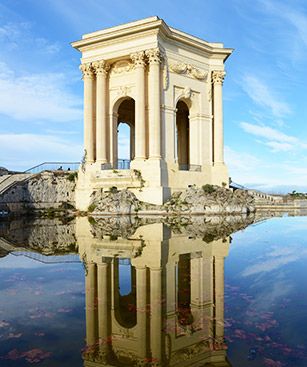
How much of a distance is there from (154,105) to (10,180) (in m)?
14.9

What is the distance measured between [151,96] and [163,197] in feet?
27.2

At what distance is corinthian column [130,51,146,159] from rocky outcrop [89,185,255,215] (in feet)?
12.8

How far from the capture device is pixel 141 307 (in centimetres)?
654

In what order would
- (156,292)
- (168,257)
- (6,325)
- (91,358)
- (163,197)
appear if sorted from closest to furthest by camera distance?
1. (91,358)
2. (6,325)
3. (156,292)
4. (168,257)
5. (163,197)

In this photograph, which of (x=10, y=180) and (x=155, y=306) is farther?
(x=10, y=180)

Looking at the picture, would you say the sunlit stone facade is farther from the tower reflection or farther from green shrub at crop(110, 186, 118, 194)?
the tower reflection

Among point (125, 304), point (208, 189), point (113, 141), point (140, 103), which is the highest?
point (140, 103)

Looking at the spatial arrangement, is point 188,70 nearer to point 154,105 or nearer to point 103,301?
point 154,105

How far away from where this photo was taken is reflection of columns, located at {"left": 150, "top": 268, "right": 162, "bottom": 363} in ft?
16.2

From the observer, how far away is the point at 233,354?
466 cm

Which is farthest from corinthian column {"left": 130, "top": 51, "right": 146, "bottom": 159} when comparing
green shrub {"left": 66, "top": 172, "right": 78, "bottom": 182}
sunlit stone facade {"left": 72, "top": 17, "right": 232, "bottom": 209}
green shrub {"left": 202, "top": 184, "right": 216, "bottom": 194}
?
green shrub {"left": 66, "top": 172, "right": 78, "bottom": 182}

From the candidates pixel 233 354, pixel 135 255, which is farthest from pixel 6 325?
pixel 135 255

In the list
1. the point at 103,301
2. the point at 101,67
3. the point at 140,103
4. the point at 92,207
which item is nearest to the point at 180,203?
the point at 92,207

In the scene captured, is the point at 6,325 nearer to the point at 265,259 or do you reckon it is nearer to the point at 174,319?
the point at 174,319
